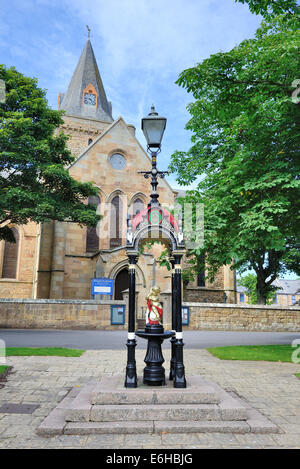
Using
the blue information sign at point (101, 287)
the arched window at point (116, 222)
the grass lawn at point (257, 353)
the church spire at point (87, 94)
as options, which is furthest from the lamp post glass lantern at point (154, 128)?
the church spire at point (87, 94)

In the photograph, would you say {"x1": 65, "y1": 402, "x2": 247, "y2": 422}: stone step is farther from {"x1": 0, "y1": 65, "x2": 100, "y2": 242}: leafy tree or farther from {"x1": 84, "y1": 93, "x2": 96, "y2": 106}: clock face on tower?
{"x1": 84, "y1": 93, "x2": 96, "y2": 106}: clock face on tower

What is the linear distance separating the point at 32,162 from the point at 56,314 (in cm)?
824

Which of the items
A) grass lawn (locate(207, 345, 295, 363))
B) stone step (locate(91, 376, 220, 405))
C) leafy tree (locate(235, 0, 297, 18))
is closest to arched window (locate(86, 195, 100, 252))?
grass lawn (locate(207, 345, 295, 363))

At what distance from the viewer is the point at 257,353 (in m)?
11.5

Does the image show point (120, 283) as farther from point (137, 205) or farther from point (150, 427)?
point (150, 427)

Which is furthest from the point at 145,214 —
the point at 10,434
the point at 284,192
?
the point at 284,192

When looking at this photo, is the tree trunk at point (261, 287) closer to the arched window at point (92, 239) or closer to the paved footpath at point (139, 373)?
the arched window at point (92, 239)

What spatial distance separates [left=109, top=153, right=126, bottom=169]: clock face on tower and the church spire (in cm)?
1826

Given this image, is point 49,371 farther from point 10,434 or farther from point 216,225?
point 216,225

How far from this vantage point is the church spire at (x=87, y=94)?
149 ft

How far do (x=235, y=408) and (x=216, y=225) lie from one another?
23.7 ft

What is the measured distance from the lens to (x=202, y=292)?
3181cm

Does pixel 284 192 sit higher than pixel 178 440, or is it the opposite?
pixel 284 192

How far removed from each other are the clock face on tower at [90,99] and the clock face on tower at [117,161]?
2046 centimetres
